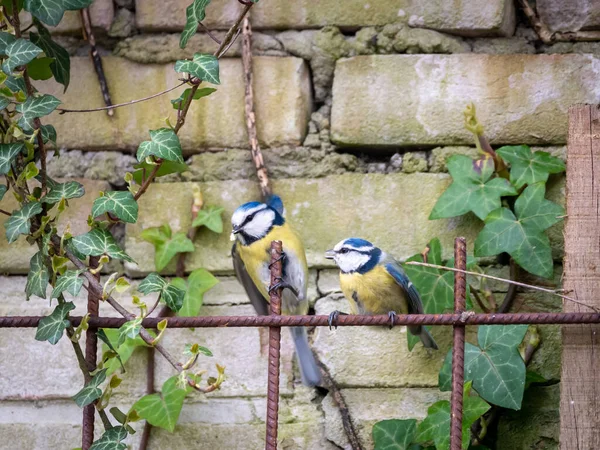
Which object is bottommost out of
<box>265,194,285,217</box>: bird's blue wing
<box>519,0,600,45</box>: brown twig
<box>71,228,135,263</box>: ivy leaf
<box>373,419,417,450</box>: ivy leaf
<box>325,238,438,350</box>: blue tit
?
<box>373,419,417,450</box>: ivy leaf

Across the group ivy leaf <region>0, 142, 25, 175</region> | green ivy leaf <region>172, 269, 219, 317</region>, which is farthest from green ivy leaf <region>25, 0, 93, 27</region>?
green ivy leaf <region>172, 269, 219, 317</region>

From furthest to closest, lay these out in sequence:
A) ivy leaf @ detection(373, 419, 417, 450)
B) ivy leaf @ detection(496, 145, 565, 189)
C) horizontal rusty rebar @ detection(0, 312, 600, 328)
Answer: ivy leaf @ detection(496, 145, 565, 189) → ivy leaf @ detection(373, 419, 417, 450) → horizontal rusty rebar @ detection(0, 312, 600, 328)

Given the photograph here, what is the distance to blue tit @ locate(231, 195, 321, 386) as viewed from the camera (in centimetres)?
212

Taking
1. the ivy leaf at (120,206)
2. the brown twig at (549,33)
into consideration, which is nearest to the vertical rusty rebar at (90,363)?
the ivy leaf at (120,206)

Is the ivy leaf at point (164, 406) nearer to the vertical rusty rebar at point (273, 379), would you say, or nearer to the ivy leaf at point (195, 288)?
the ivy leaf at point (195, 288)

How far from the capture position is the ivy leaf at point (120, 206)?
1748mm

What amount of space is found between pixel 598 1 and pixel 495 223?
60 centimetres

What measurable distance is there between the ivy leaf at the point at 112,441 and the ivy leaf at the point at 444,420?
0.63m

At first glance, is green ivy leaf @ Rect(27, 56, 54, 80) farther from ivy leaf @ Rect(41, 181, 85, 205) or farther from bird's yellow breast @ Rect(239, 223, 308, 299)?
bird's yellow breast @ Rect(239, 223, 308, 299)

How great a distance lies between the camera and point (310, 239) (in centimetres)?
220

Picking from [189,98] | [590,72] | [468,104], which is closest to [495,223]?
[468,104]

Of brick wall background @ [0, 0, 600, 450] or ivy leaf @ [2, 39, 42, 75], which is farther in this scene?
brick wall background @ [0, 0, 600, 450]

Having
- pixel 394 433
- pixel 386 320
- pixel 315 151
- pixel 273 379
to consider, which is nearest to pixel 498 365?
pixel 394 433

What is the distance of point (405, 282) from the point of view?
2184mm
